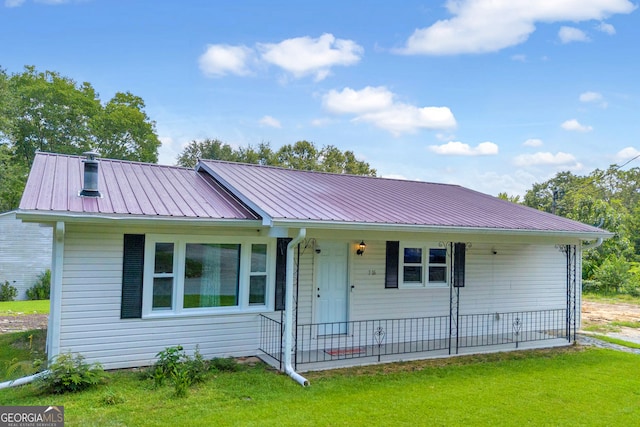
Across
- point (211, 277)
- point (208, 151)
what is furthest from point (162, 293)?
point (208, 151)

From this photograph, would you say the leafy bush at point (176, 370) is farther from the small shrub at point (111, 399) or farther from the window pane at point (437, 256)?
the window pane at point (437, 256)

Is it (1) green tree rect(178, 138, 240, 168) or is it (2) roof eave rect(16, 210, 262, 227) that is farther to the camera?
(1) green tree rect(178, 138, 240, 168)

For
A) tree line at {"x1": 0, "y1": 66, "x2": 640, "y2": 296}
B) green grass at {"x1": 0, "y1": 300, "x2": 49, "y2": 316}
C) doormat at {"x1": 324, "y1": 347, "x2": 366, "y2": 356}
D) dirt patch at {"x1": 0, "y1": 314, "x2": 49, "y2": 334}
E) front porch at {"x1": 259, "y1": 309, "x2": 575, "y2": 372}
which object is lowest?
green grass at {"x1": 0, "y1": 300, "x2": 49, "y2": 316}

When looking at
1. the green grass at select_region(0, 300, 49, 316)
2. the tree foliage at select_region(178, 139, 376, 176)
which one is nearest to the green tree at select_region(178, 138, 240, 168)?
the tree foliage at select_region(178, 139, 376, 176)

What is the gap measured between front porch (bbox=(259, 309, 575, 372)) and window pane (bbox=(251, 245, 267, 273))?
2.79 ft

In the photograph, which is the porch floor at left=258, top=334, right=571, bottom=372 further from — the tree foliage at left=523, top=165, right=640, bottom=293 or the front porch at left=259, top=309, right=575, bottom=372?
the tree foliage at left=523, top=165, right=640, bottom=293

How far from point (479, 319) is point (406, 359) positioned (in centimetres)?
303

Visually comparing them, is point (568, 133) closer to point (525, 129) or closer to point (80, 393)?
point (525, 129)

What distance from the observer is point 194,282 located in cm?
723

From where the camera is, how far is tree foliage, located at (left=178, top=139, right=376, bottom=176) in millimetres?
34562

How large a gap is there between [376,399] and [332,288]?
3.08 metres

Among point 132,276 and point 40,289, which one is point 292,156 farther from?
point 132,276

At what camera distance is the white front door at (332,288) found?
27.4ft

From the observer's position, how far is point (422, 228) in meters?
7.17
